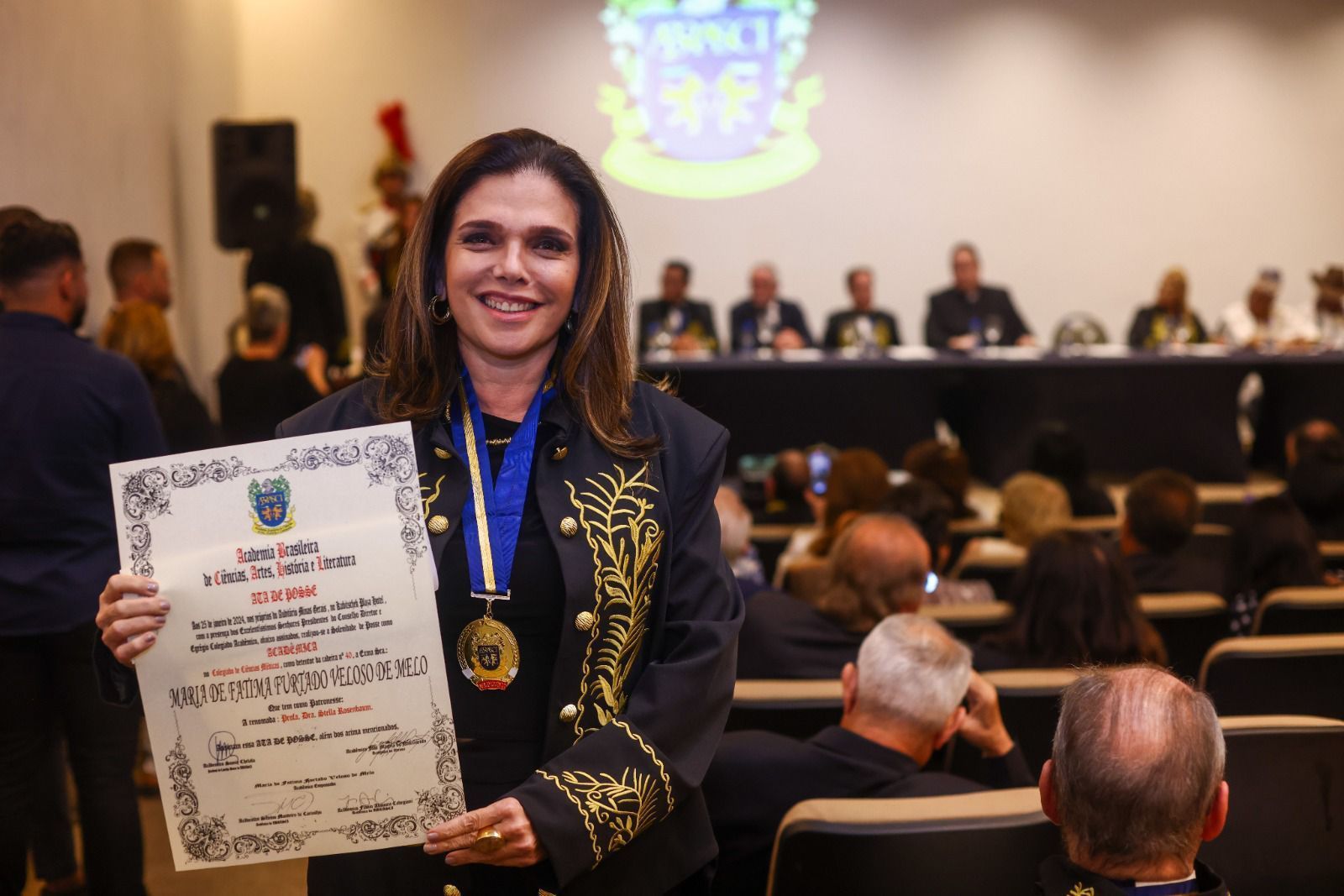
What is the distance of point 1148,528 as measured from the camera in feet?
11.6

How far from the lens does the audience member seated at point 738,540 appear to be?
328cm

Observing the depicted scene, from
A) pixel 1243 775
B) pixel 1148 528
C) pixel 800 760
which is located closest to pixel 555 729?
pixel 800 760

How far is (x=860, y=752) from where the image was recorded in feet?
6.73

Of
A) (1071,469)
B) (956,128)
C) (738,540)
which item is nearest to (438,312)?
(738,540)

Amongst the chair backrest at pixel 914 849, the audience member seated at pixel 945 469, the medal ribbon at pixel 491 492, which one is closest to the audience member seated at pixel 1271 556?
the audience member seated at pixel 945 469

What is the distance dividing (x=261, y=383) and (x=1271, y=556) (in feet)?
11.6

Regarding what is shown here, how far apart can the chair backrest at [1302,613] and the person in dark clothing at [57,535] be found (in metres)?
2.54

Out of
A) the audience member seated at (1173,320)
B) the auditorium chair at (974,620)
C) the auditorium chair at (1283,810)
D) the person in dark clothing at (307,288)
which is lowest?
the auditorium chair at (1283,810)

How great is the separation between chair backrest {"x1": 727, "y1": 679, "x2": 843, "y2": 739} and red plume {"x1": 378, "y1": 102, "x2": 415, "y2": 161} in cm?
828

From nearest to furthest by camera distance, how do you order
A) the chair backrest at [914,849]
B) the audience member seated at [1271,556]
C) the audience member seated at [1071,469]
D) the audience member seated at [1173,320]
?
the chair backrest at [914,849] < the audience member seated at [1271,556] < the audience member seated at [1071,469] < the audience member seated at [1173,320]

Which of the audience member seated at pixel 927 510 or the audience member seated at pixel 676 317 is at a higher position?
the audience member seated at pixel 676 317

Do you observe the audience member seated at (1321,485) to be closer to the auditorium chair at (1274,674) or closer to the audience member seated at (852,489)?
the audience member seated at (852,489)

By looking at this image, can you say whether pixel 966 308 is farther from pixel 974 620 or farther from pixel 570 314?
pixel 570 314

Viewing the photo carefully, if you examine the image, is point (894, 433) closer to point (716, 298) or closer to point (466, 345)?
point (716, 298)
